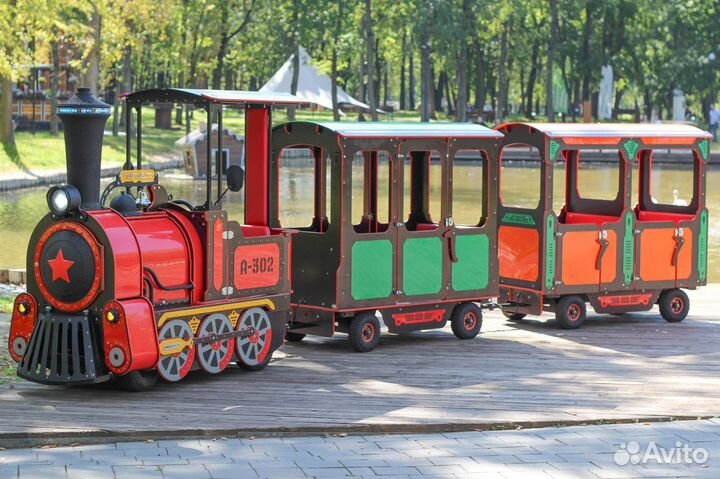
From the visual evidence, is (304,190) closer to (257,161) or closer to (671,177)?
(671,177)

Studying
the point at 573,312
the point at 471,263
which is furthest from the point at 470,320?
the point at 573,312

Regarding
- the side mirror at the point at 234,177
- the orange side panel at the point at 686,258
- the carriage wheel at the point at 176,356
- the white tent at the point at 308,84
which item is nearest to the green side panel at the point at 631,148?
the orange side panel at the point at 686,258

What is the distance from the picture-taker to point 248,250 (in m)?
10.7

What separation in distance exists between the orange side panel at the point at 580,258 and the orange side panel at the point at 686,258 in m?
1.12

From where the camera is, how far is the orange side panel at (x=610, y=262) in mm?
13836

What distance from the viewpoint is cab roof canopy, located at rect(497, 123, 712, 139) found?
1352 cm

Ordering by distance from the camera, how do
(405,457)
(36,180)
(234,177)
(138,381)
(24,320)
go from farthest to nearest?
1. (36,180)
2. (234,177)
3. (24,320)
4. (138,381)
5. (405,457)

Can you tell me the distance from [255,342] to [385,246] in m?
1.88

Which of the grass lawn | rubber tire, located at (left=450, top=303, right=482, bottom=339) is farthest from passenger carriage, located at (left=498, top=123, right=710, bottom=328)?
the grass lawn

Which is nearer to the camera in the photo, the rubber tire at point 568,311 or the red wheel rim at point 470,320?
the red wheel rim at point 470,320

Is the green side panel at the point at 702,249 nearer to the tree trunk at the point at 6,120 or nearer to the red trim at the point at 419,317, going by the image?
the red trim at the point at 419,317

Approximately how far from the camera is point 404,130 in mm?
12172

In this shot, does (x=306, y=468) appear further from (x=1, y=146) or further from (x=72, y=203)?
(x=1, y=146)

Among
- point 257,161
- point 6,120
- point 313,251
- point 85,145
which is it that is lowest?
point 313,251
